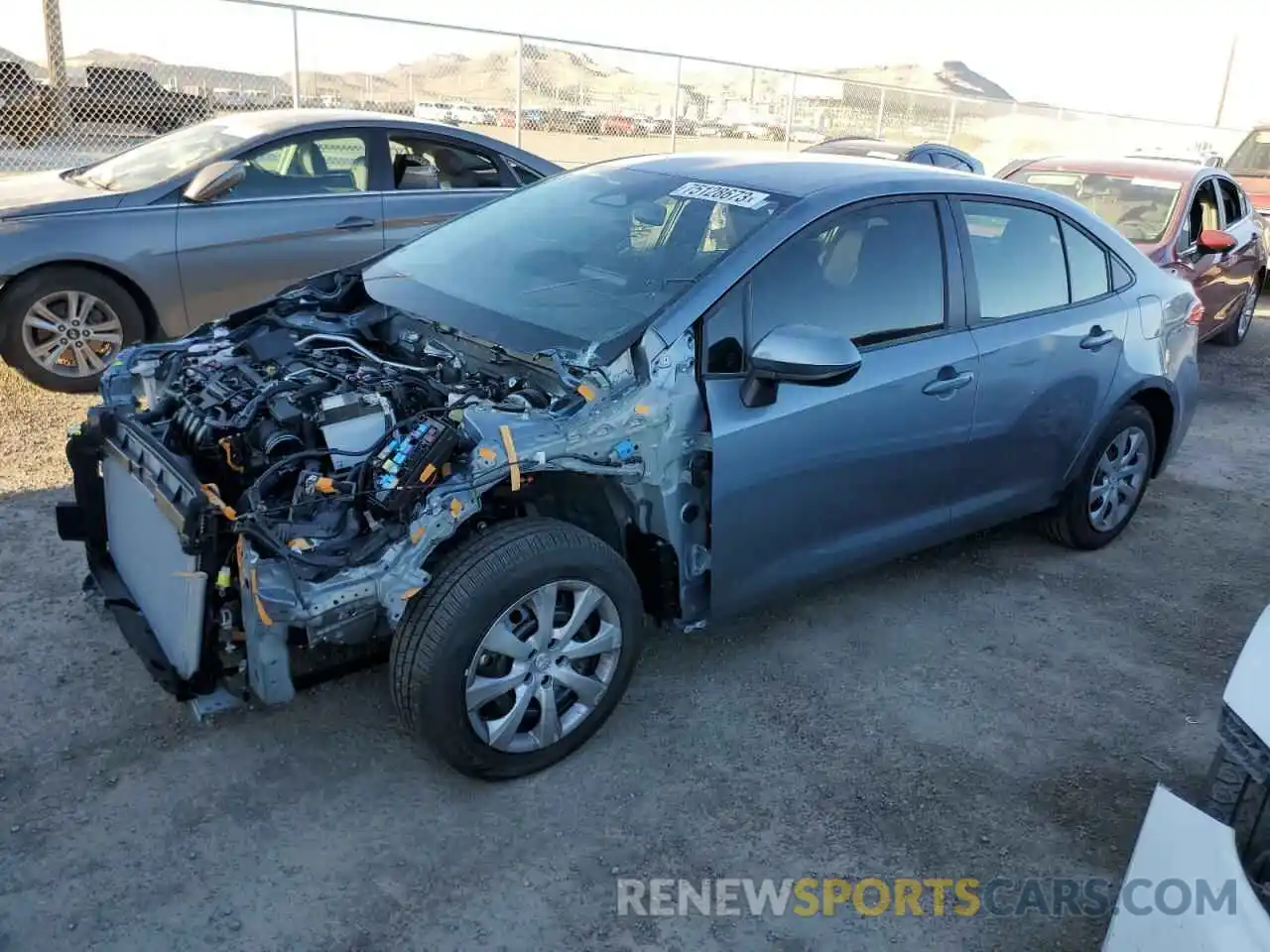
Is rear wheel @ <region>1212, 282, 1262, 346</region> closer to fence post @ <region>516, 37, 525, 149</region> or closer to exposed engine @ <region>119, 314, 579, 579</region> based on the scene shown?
fence post @ <region>516, 37, 525, 149</region>

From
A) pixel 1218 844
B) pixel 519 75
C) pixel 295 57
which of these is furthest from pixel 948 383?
pixel 519 75

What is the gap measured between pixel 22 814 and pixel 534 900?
4.67 ft

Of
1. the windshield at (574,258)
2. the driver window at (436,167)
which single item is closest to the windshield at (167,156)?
the driver window at (436,167)

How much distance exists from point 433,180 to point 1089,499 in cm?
451

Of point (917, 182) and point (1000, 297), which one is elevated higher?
point (917, 182)

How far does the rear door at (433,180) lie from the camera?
670 centimetres

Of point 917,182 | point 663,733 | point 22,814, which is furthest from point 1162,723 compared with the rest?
point 22,814

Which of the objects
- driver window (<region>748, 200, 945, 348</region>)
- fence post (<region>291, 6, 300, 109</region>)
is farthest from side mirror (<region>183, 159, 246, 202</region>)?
fence post (<region>291, 6, 300, 109</region>)

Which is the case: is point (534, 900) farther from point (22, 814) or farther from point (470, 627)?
point (22, 814)

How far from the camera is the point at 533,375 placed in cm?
321

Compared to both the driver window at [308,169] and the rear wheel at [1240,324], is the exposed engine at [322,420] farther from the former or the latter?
the rear wheel at [1240,324]

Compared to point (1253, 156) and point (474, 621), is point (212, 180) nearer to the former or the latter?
point (474, 621)

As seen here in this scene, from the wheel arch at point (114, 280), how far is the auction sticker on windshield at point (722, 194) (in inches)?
146

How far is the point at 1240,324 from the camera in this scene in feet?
31.7
